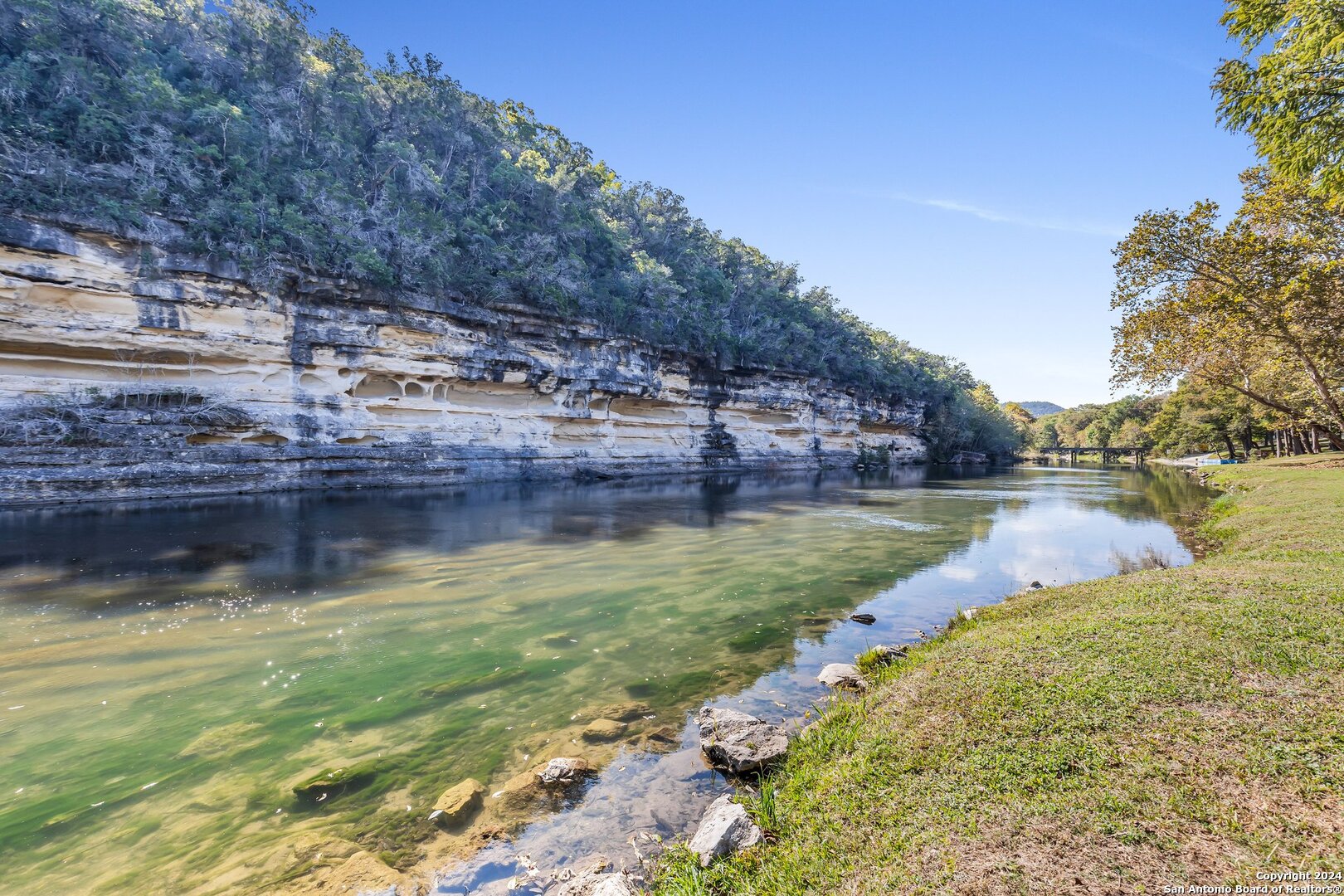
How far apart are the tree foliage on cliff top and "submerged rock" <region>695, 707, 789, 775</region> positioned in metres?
26.4

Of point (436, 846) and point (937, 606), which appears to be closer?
point (436, 846)

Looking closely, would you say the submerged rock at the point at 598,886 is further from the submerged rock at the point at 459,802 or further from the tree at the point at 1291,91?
the tree at the point at 1291,91

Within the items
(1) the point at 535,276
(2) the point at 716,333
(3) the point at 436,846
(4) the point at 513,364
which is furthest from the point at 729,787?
(2) the point at 716,333

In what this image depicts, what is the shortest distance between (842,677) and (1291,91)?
12.3 meters

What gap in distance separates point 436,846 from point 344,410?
25626mm

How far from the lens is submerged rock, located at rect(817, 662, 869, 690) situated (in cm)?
614

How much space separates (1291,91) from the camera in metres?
8.96

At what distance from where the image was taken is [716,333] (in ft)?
142

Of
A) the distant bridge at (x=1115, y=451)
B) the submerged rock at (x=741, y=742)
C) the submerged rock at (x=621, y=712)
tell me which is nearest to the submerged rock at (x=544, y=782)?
the submerged rock at (x=621, y=712)

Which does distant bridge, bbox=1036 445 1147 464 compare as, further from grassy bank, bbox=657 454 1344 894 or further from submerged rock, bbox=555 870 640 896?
submerged rock, bbox=555 870 640 896

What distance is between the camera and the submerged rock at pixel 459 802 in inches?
165

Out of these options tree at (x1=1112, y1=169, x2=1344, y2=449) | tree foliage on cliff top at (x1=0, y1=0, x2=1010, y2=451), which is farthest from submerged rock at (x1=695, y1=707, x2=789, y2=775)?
tree foliage on cliff top at (x1=0, y1=0, x2=1010, y2=451)

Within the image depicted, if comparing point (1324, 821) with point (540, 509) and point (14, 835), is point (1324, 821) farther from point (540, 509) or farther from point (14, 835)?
point (540, 509)

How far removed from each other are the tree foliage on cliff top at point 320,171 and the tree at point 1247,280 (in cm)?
2720
